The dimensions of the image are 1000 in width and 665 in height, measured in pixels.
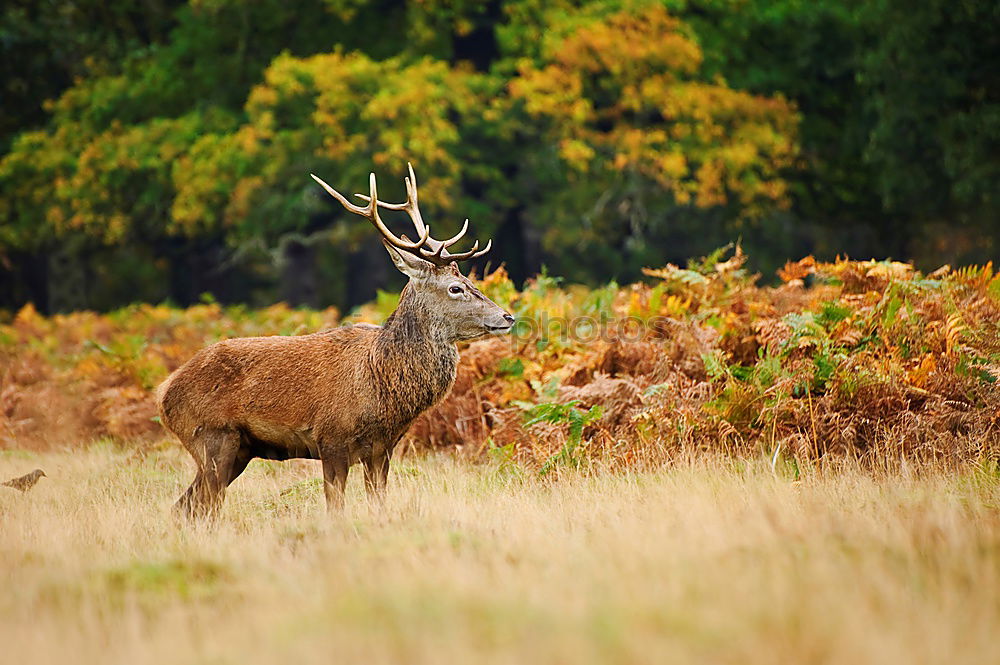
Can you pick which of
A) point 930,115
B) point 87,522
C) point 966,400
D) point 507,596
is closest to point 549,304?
point 966,400

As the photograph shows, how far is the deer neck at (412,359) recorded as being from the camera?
7875mm

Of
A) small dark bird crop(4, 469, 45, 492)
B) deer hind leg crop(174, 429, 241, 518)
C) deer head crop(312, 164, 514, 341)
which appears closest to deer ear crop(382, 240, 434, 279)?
deer head crop(312, 164, 514, 341)

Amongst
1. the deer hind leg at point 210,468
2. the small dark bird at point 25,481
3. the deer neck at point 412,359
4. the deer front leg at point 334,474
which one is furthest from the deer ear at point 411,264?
the small dark bird at point 25,481

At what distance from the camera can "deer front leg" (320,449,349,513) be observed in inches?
297

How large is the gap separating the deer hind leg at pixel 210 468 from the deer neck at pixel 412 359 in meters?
1.04

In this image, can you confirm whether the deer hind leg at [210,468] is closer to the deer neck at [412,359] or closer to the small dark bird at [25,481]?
the deer neck at [412,359]

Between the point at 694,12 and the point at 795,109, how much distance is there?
306 centimetres

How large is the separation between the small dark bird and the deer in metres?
1.55

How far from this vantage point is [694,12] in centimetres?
2508

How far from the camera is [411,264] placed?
827 centimetres

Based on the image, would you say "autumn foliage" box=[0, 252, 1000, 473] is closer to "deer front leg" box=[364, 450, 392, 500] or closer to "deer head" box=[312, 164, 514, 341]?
"deer head" box=[312, 164, 514, 341]

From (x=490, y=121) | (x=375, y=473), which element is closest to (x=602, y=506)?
(x=375, y=473)

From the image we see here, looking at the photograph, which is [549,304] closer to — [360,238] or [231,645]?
[231,645]

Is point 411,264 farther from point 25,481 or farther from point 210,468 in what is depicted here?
point 25,481
